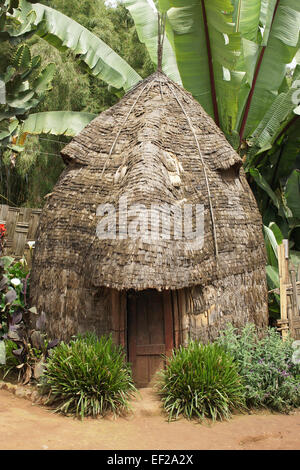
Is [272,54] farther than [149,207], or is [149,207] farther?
[272,54]

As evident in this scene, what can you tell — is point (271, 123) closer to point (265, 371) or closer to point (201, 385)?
point (265, 371)

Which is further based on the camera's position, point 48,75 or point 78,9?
point 78,9

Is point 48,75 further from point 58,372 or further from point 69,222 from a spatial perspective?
point 58,372

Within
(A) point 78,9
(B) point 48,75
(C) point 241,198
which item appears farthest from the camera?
(A) point 78,9

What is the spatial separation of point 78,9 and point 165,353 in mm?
14371

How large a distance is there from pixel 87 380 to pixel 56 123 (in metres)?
7.40

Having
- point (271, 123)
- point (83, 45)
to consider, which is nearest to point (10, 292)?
point (83, 45)

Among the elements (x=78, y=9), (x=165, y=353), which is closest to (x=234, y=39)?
(x=165, y=353)

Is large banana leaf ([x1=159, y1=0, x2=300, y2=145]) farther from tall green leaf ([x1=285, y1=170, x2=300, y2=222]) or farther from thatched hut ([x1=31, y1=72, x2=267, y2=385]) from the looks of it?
thatched hut ([x1=31, y1=72, x2=267, y2=385])

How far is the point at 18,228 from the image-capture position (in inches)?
448

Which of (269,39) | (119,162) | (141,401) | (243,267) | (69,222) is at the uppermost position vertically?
(269,39)

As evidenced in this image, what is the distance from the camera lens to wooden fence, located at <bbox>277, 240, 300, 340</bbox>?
8102mm

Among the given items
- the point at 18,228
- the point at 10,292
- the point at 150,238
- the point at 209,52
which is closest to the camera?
the point at 150,238

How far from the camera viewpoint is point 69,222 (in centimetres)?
759
